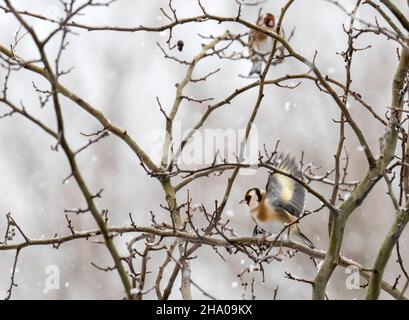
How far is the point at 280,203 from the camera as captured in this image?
3123mm

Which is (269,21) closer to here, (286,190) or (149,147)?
(286,190)

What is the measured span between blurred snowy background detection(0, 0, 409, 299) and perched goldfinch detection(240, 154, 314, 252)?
10.9 feet

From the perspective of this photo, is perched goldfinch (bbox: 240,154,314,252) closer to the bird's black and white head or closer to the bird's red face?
the bird's black and white head

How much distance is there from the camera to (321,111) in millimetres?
7531

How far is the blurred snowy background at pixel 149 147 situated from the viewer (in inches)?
283

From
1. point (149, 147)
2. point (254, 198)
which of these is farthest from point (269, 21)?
point (149, 147)

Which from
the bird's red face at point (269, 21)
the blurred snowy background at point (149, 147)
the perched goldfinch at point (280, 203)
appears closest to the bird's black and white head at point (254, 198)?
the perched goldfinch at point (280, 203)

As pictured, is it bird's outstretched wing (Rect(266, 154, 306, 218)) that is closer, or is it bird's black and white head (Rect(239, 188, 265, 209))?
bird's outstretched wing (Rect(266, 154, 306, 218))

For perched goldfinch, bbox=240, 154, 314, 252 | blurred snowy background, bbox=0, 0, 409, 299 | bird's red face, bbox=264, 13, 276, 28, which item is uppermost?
blurred snowy background, bbox=0, 0, 409, 299

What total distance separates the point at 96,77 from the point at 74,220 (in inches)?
95.3

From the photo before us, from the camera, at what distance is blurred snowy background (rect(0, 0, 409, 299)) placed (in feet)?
23.6

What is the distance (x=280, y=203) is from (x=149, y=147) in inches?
205

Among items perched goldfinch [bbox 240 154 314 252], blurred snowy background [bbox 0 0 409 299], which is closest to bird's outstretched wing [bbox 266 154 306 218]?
perched goldfinch [bbox 240 154 314 252]

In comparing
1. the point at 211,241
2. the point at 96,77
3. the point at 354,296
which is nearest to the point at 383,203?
the point at 354,296
